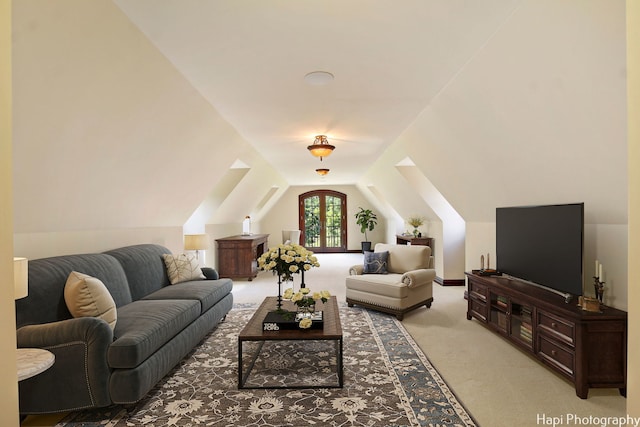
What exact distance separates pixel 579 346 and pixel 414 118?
8.88 ft

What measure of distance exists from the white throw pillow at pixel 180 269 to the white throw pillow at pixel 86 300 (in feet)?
5.49

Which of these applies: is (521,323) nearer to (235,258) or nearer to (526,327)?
(526,327)

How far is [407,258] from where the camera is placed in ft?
17.0

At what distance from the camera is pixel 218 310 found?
13.2 ft

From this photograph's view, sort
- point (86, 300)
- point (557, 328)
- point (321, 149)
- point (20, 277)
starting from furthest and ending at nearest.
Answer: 1. point (321, 149)
2. point (557, 328)
3. point (86, 300)
4. point (20, 277)

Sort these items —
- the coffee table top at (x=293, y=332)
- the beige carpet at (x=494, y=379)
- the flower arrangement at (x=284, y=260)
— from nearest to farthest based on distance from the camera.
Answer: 1. the beige carpet at (x=494, y=379)
2. the coffee table top at (x=293, y=332)
3. the flower arrangement at (x=284, y=260)

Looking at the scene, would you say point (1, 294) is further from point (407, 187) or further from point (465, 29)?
point (407, 187)

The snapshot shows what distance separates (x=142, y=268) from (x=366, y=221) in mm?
8521

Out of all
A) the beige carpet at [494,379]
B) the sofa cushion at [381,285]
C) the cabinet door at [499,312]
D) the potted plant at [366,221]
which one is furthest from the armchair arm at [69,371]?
the potted plant at [366,221]

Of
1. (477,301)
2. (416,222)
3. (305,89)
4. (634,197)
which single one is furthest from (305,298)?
(416,222)

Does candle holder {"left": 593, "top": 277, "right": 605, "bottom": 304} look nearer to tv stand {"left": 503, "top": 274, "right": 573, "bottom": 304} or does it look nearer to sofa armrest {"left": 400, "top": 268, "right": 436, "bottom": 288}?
tv stand {"left": 503, "top": 274, "right": 573, "bottom": 304}

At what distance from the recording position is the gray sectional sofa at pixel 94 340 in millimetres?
2232

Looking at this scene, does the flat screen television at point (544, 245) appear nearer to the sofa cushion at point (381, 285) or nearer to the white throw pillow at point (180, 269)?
the sofa cushion at point (381, 285)

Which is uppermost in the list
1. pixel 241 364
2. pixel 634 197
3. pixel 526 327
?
pixel 634 197
